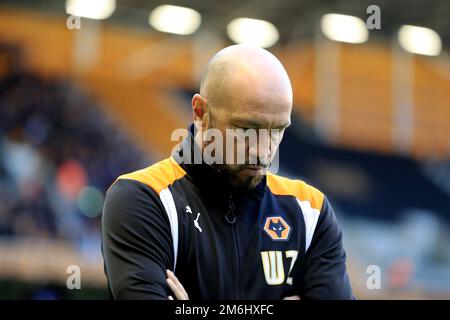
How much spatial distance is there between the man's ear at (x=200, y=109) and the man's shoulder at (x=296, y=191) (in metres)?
0.37

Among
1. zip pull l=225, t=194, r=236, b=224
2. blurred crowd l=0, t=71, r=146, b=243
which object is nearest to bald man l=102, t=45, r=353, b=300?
zip pull l=225, t=194, r=236, b=224

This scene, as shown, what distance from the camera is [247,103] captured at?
2.79m

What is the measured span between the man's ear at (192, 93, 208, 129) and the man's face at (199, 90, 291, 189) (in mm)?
56

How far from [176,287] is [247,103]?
696mm

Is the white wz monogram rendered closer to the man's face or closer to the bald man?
the bald man

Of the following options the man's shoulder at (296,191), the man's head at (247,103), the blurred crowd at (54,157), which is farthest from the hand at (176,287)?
the blurred crowd at (54,157)

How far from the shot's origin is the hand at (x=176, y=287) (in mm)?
2675

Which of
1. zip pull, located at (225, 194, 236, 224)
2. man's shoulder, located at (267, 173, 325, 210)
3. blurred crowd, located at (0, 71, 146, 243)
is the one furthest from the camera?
blurred crowd, located at (0, 71, 146, 243)

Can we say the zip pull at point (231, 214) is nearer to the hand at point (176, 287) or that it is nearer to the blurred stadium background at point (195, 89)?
the hand at point (176, 287)

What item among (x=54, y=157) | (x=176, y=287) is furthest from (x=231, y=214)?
(x=54, y=157)

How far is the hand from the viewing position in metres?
2.67

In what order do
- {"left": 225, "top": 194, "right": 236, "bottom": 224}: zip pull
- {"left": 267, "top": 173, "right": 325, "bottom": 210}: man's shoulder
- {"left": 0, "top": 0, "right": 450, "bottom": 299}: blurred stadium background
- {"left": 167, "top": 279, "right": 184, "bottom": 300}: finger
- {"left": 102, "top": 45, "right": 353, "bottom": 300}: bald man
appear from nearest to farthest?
{"left": 167, "top": 279, "right": 184, "bottom": 300}: finger < {"left": 102, "top": 45, "right": 353, "bottom": 300}: bald man < {"left": 225, "top": 194, "right": 236, "bottom": 224}: zip pull < {"left": 267, "top": 173, "right": 325, "bottom": 210}: man's shoulder < {"left": 0, "top": 0, "right": 450, "bottom": 299}: blurred stadium background

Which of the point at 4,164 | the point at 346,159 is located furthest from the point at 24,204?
the point at 346,159

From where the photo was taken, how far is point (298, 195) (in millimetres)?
3088
